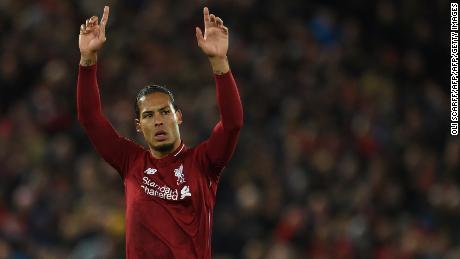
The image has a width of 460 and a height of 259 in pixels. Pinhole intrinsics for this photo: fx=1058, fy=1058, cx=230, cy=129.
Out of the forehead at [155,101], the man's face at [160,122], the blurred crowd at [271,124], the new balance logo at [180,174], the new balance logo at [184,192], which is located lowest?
the blurred crowd at [271,124]

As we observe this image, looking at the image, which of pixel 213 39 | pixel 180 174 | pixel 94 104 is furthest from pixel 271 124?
pixel 213 39

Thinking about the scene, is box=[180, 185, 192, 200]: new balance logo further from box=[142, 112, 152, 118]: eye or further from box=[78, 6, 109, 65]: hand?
box=[78, 6, 109, 65]: hand

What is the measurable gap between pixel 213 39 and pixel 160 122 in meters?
0.54

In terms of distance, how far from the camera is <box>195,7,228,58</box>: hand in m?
5.50

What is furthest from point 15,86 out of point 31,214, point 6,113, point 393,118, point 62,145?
point 393,118

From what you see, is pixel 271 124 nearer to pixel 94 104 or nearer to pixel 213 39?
pixel 94 104

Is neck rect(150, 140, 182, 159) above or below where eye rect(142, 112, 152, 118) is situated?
below

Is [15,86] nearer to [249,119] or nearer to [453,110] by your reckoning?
[249,119]

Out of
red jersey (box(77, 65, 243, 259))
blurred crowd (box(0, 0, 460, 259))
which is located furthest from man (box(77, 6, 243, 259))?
blurred crowd (box(0, 0, 460, 259))

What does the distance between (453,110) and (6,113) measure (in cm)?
543

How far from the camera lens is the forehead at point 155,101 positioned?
18.8ft

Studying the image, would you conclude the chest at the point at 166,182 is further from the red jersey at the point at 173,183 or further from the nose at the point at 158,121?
the nose at the point at 158,121

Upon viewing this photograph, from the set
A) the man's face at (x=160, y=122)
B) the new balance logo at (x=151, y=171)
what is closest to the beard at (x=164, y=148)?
the man's face at (x=160, y=122)

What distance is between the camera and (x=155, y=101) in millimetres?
5742
